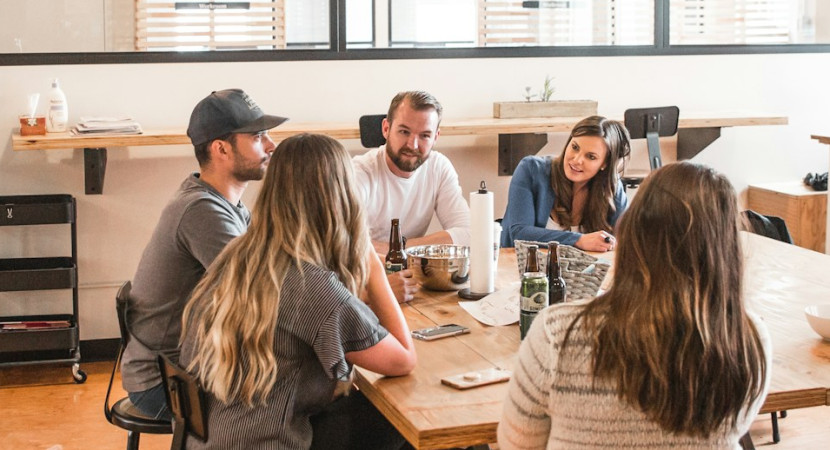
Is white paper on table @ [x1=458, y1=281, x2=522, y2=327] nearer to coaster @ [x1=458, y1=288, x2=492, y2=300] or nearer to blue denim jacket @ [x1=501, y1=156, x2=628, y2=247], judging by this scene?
coaster @ [x1=458, y1=288, x2=492, y2=300]

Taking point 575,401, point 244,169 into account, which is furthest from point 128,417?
point 575,401

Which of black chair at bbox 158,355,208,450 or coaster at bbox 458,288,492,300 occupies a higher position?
coaster at bbox 458,288,492,300

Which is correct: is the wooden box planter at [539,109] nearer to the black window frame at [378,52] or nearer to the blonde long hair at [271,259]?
the black window frame at [378,52]

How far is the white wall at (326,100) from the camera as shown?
437 centimetres

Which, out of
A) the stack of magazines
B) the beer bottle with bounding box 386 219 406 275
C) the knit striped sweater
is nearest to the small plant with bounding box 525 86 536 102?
the stack of magazines

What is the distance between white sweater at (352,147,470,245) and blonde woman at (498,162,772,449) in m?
2.03

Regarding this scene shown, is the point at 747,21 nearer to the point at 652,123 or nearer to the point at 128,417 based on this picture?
the point at 652,123

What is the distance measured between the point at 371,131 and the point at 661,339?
9.41ft

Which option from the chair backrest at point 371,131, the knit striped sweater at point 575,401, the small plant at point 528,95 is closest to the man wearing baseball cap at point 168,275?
the knit striped sweater at point 575,401

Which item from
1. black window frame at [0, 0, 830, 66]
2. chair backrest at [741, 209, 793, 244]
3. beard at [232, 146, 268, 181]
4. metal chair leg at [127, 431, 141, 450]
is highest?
black window frame at [0, 0, 830, 66]

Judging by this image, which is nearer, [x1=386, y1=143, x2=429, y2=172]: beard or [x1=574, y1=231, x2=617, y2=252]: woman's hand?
[x1=574, y1=231, x2=617, y2=252]: woman's hand

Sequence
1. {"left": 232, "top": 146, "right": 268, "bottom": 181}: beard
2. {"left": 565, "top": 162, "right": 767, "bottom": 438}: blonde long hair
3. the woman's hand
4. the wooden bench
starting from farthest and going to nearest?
the wooden bench < the woman's hand < {"left": 232, "top": 146, "right": 268, "bottom": 181}: beard < {"left": 565, "top": 162, "right": 767, "bottom": 438}: blonde long hair

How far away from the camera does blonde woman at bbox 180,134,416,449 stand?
190cm

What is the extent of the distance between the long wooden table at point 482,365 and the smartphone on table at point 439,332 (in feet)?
0.05
